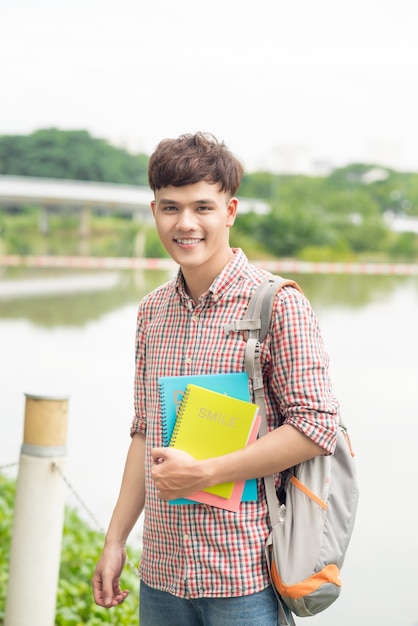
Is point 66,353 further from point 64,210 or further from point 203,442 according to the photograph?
point 64,210

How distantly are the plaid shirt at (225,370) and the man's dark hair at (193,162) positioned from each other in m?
0.17

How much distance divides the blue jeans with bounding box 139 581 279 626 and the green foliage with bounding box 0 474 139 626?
129cm

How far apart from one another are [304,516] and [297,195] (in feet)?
165

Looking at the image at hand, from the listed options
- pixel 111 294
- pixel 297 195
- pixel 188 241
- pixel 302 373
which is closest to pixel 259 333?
pixel 302 373

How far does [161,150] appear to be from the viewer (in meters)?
1.61

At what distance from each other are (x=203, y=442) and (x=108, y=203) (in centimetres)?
3945

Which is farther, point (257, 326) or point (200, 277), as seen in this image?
point (200, 277)

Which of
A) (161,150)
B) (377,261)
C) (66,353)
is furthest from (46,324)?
(377,261)

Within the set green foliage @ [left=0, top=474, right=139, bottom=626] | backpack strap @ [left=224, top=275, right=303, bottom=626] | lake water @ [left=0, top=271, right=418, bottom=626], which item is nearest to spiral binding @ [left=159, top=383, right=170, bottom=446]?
backpack strap @ [left=224, top=275, right=303, bottom=626]

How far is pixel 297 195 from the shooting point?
51125 millimetres

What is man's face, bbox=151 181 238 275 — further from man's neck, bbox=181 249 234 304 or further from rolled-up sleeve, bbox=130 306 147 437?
rolled-up sleeve, bbox=130 306 147 437

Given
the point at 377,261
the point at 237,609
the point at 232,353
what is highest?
the point at 232,353

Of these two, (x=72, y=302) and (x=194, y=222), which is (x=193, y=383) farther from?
(x=72, y=302)

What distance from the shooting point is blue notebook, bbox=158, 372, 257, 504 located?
157 centimetres
